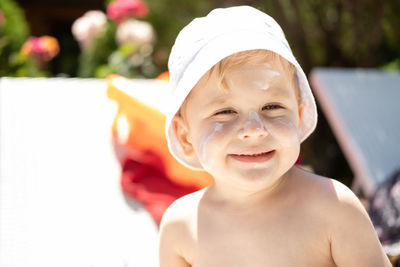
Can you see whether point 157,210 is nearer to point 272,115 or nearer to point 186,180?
point 186,180

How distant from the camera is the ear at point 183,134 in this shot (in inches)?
63.7

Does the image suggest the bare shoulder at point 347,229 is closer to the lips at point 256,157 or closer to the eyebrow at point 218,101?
the lips at point 256,157

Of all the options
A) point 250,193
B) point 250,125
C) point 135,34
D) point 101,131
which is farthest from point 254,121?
point 135,34

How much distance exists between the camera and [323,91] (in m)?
3.96

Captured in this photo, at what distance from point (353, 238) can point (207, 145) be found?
1.51 feet

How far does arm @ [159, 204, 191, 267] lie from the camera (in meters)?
1.67

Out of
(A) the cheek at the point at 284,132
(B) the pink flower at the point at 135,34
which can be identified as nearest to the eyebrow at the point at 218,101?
(A) the cheek at the point at 284,132

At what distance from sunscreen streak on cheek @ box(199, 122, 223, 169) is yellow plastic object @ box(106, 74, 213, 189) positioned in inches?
38.6

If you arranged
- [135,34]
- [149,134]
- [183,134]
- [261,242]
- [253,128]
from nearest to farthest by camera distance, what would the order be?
[253,128] → [261,242] → [183,134] → [149,134] → [135,34]

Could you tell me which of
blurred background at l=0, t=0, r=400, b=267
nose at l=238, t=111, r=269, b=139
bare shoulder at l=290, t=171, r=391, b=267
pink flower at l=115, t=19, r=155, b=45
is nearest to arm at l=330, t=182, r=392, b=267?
bare shoulder at l=290, t=171, r=391, b=267

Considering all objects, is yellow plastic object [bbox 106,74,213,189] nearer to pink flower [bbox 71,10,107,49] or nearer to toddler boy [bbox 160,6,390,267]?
toddler boy [bbox 160,6,390,267]

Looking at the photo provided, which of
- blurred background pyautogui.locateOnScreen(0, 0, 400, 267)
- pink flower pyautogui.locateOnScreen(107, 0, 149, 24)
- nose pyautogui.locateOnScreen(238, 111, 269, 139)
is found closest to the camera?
nose pyautogui.locateOnScreen(238, 111, 269, 139)

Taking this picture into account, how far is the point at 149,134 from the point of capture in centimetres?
269

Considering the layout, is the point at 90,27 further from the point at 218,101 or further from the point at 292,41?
the point at 218,101
